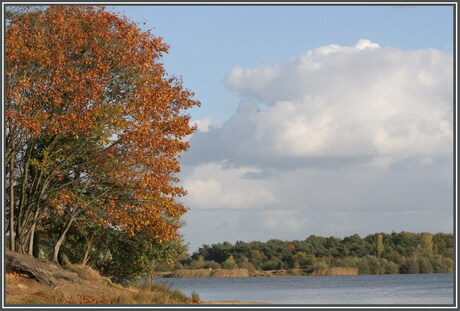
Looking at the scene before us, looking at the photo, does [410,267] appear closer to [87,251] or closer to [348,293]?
[348,293]

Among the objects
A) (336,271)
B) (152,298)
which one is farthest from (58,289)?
(336,271)

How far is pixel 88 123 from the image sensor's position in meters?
28.8

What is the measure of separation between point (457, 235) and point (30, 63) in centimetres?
1773

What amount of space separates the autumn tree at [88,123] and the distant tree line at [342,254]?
5203 cm

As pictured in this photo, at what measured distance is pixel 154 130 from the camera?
3091 cm

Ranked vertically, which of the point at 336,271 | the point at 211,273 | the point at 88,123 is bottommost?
the point at 211,273

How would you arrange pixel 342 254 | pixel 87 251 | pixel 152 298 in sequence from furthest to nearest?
pixel 342 254, pixel 87 251, pixel 152 298

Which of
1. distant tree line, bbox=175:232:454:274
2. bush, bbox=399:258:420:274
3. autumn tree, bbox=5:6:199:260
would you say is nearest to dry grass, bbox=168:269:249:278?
distant tree line, bbox=175:232:454:274

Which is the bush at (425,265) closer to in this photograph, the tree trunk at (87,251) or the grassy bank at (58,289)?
the tree trunk at (87,251)

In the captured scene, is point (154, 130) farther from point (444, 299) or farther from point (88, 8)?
point (444, 299)

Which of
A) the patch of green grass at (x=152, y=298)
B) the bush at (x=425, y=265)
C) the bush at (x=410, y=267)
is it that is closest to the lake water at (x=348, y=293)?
the patch of green grass at (x=152, y=298)

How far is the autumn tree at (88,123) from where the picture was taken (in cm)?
2825

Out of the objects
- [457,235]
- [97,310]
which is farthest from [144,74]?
[457,235]

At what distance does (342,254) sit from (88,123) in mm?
71434
